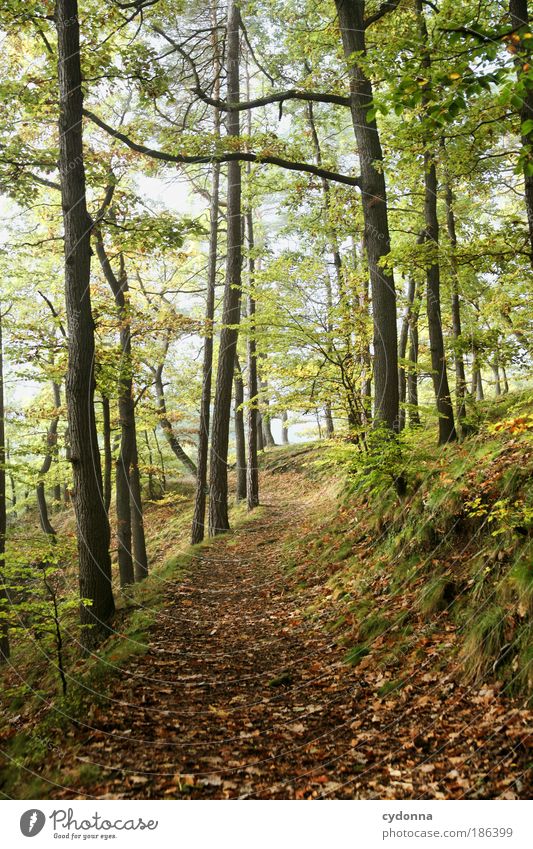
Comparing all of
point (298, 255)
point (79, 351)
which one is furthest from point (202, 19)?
point (79, 351)

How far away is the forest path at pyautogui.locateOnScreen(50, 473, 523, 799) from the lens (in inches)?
129

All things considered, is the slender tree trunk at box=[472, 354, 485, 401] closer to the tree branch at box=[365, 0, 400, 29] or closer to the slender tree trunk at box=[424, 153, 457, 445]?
the slender tree trunk at box=[424, 153, 457, 445]

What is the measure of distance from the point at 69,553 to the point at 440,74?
6.96 meters

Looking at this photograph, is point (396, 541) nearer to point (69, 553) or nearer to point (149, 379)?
point (69, 553)

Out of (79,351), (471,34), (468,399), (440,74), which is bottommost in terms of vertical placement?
(468,399)

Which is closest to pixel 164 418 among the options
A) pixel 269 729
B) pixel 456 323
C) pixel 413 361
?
pixel 413 361

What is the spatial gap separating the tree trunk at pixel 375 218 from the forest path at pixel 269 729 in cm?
354

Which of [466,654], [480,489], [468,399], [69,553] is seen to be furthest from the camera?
[468,399]

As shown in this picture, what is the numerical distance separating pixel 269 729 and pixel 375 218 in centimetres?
665

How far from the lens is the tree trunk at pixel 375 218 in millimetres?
7438

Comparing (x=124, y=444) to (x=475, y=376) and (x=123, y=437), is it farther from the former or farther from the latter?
(x=475, y=376)

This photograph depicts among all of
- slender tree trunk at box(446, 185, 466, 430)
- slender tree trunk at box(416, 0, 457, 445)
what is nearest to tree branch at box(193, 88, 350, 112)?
slender tree trunk at box(416, 0, 457, 445)

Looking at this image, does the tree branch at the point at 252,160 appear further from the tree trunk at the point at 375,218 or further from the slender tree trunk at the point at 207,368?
the slender tree trunk at the point at 207,368

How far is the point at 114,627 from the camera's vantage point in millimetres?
6668
